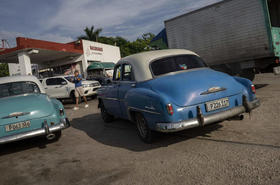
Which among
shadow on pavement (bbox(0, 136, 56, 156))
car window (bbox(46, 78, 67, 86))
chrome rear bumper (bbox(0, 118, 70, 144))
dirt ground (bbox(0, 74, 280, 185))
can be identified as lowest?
dirt ground (bbox(0, 74, 280, 185))

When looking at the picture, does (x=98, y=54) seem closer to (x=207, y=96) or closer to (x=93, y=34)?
(x=93, y=34)

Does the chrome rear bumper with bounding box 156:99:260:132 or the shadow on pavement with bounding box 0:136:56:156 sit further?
the shadow on pavement with bounding box 0:136:56:156

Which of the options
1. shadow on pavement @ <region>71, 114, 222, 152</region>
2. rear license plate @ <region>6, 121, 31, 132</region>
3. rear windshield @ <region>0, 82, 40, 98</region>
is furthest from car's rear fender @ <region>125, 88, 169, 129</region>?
rear windshield @ <region>0, 82, 40, 98</region>

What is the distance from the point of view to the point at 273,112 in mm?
5574

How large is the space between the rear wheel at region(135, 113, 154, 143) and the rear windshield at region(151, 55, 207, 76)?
34.9 inches

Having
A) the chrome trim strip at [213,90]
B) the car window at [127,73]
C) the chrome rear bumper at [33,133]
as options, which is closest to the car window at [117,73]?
the car window at [127,73]

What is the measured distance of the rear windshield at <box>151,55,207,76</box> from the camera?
15.1 ft

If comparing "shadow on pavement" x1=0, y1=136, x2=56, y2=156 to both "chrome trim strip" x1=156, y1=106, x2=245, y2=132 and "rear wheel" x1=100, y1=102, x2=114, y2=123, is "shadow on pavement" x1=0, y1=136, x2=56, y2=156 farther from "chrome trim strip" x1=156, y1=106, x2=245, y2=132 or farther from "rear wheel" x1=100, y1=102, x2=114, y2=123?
"chrome trim strip" x1=156, y1=106, x2=245, y2=132

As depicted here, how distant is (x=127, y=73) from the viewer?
5.24 meters

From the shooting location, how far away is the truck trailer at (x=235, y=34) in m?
8.51

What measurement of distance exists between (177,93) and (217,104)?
0.68m

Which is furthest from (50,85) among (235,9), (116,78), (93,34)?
(93,34)

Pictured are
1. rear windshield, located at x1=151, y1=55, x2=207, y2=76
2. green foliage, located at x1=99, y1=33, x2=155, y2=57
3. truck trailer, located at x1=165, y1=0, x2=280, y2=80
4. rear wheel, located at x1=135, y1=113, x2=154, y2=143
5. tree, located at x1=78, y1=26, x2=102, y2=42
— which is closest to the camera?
rear wheel, located at x1=135, y1=113, x2=154, y2=143

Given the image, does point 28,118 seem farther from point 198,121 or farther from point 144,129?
point 198,121
